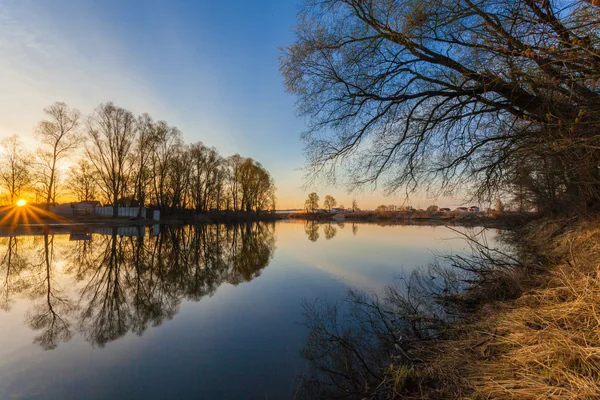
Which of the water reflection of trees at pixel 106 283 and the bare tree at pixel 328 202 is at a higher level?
the bare tree at pixel 328 202

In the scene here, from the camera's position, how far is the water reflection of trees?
5.20 metres

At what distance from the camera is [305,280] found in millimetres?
8602

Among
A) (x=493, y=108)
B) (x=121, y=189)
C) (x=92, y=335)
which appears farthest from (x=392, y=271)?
(x=121, y=189)

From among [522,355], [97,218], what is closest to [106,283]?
[522,355]

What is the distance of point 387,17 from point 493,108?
3.01 metres

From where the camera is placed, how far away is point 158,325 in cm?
518

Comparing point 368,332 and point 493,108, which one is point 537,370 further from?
point 493,108

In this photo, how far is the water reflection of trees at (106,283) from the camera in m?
5.20

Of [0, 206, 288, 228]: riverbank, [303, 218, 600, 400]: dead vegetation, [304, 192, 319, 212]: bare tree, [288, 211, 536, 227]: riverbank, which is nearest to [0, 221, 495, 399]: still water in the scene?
[303, 218, 600, 400]: dead vegetation

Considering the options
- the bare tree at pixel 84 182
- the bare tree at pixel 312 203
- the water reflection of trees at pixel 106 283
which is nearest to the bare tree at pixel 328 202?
the bare tree at pixel 312 203

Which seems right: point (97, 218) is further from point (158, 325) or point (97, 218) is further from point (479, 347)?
point (479, 347)

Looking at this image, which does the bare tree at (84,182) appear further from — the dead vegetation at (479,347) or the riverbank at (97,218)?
the dead vegetation at (479,347)

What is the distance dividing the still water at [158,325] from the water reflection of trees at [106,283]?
3cm

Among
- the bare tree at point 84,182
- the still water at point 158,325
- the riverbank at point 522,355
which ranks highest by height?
the bare tree at point 84,182
